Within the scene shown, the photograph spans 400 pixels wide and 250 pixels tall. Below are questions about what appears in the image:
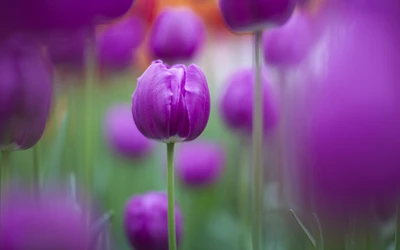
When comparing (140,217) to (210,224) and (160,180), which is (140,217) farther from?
(160,180)

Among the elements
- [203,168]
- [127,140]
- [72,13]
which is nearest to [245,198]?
[203,168]

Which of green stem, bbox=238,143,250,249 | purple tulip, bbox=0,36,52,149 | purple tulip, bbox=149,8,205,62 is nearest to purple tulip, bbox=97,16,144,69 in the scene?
purple tulip, bbox=149,8,205,62

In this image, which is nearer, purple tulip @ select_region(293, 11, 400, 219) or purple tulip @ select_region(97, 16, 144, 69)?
purple tulip @ select_region(293, 11, 400, 219)

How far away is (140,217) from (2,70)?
0.52 feet

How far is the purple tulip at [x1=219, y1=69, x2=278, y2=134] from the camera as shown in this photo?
19.3 inches

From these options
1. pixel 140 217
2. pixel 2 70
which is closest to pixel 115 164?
pixel 140 217

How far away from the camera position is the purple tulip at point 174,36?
1.64ft

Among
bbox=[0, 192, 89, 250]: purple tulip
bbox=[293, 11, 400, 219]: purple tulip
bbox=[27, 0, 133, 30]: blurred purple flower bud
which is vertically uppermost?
bbox=[27, 0, 133, 30]: blurred purple flower bud

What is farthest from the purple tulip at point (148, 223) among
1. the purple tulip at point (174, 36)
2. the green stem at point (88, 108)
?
the purple tulip at point (174, 36)

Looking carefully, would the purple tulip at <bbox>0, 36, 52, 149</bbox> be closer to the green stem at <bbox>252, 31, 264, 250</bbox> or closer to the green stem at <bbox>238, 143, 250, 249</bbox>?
the green stem at <bbox>252, 31, 264, 250</bbox>

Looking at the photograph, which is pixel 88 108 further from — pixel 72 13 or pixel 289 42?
pixel 289 42

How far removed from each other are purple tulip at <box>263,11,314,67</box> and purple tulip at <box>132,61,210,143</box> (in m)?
0.19

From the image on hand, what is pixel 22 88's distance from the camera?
0.25m

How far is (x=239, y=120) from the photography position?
502 millimetres
